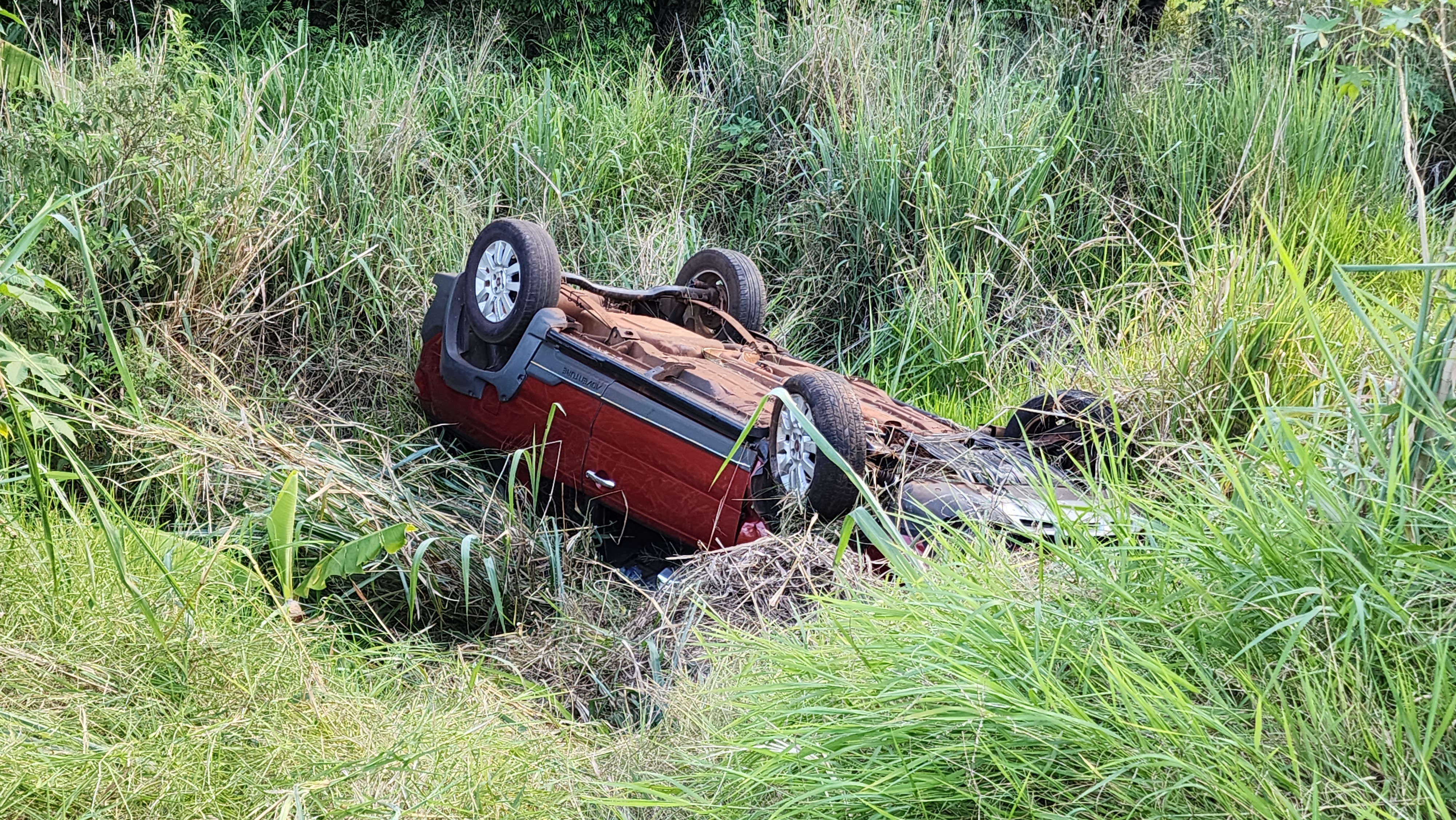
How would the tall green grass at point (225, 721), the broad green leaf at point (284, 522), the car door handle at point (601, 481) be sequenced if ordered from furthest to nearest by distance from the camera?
the car door handle at point (601, 481) < the broad green leaf at point (284, 522) < the tall green grass at point (225, 721)

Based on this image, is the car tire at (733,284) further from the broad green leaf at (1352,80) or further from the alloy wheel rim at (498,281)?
the broad green leaf at (1352,80)

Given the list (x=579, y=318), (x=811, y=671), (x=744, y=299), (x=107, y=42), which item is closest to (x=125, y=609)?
(x=811, y=671)

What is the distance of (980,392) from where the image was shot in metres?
6.81

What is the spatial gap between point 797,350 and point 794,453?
137 inches

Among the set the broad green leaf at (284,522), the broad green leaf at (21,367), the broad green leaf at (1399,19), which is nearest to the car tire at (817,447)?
the broad green leaf at (284,522)

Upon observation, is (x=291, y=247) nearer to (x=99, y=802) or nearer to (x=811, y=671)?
(x=99, y=802)

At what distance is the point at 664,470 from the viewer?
4.84 meters

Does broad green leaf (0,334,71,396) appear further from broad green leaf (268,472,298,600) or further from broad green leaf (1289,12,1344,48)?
broad green leaf (1289,12,1344,48)

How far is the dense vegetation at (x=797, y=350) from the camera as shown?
2.12m

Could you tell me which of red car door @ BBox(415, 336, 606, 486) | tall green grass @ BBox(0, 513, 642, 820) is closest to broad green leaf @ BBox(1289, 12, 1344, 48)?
tall green grass @ BBox(0, 513, 642, 820)

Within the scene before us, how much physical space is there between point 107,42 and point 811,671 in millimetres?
8457

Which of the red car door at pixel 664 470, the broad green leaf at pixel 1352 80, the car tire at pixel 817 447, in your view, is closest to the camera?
the broad green leaf at pixel 1352 80

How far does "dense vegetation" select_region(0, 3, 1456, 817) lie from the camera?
2.12m

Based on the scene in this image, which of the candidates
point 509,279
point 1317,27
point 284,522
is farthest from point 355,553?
point 1317,27
